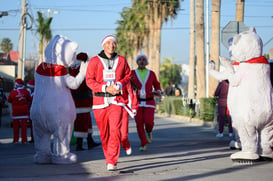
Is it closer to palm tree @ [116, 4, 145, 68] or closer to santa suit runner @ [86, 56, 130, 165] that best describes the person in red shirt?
santa suit runner @ [86, 56, 130, 165]

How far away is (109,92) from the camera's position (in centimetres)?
796

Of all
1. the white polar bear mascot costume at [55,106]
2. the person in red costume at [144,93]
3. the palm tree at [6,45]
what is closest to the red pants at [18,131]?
the person in red costume at [144,93]

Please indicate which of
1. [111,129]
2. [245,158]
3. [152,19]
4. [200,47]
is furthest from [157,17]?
[111,129]

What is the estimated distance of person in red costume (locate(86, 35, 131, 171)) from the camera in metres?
7.81

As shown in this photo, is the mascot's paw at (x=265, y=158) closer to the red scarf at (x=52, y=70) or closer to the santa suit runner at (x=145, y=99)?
the red scarf at (x=52, y=70)

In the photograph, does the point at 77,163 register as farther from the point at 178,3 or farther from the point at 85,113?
the point at 178,3

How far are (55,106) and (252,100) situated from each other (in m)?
2.99

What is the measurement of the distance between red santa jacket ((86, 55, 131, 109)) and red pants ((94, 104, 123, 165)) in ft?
0.36

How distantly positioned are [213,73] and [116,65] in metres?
1.67

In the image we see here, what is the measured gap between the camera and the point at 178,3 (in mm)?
46031

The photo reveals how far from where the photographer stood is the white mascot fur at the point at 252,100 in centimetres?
827

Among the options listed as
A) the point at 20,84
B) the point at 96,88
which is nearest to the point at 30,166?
the point at 96,88

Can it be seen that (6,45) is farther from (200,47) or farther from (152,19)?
(200,47)

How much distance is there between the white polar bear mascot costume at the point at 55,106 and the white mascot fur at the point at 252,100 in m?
2.42
